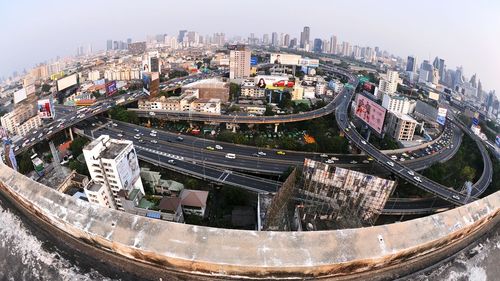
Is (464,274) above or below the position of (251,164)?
above

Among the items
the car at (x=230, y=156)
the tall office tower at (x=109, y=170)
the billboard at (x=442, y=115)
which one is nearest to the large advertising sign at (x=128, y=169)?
the tall office tower at (x=109, y=170)

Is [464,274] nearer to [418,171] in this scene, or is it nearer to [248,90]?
[418,171]

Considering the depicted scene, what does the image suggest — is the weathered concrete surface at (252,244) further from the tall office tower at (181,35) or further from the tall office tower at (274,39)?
the tall office tower at (181,35)

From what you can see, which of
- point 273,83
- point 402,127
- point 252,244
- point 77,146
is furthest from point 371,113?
point 252,244

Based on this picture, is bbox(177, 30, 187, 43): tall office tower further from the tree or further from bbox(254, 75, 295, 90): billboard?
the tree

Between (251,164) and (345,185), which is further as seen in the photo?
(251,164)

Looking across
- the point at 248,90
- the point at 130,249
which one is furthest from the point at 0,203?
the point at 248,90

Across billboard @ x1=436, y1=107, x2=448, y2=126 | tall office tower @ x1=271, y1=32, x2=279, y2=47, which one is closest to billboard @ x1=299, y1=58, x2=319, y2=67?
billboard @ x1=436, y1=107, x2=448, y2=126

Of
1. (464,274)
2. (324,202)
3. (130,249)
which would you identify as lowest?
(324,202)
